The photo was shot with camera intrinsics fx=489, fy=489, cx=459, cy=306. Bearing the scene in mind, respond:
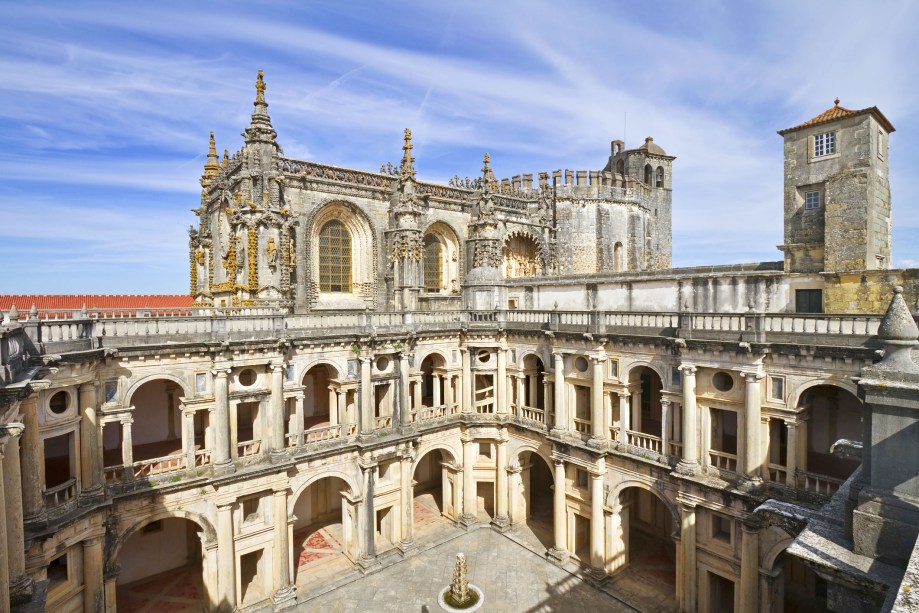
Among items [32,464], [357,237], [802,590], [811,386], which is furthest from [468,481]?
[32,464]

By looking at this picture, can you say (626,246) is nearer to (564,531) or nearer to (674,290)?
(674,290)

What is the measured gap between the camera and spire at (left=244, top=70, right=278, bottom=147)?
83.3 ft

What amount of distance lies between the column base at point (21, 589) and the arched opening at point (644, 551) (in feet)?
70.3

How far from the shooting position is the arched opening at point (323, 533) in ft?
81.0

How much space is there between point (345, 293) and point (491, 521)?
1629cm

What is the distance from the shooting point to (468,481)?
29.0 meters

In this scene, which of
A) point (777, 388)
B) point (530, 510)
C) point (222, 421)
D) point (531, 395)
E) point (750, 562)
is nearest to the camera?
point (777, 388)

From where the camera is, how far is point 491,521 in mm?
28750

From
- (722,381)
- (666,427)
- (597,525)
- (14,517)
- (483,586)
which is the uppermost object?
(722,381)

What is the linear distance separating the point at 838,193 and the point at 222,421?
27.8 m

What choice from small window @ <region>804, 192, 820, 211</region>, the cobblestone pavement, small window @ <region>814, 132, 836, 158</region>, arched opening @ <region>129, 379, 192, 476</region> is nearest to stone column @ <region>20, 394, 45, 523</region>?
arched opening @ <region>129, 379, 192, 476</region>

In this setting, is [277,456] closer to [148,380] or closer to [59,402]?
[148,380]

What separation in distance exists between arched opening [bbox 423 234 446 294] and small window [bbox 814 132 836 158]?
2180 centimetres

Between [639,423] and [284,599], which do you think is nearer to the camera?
[284,599]
